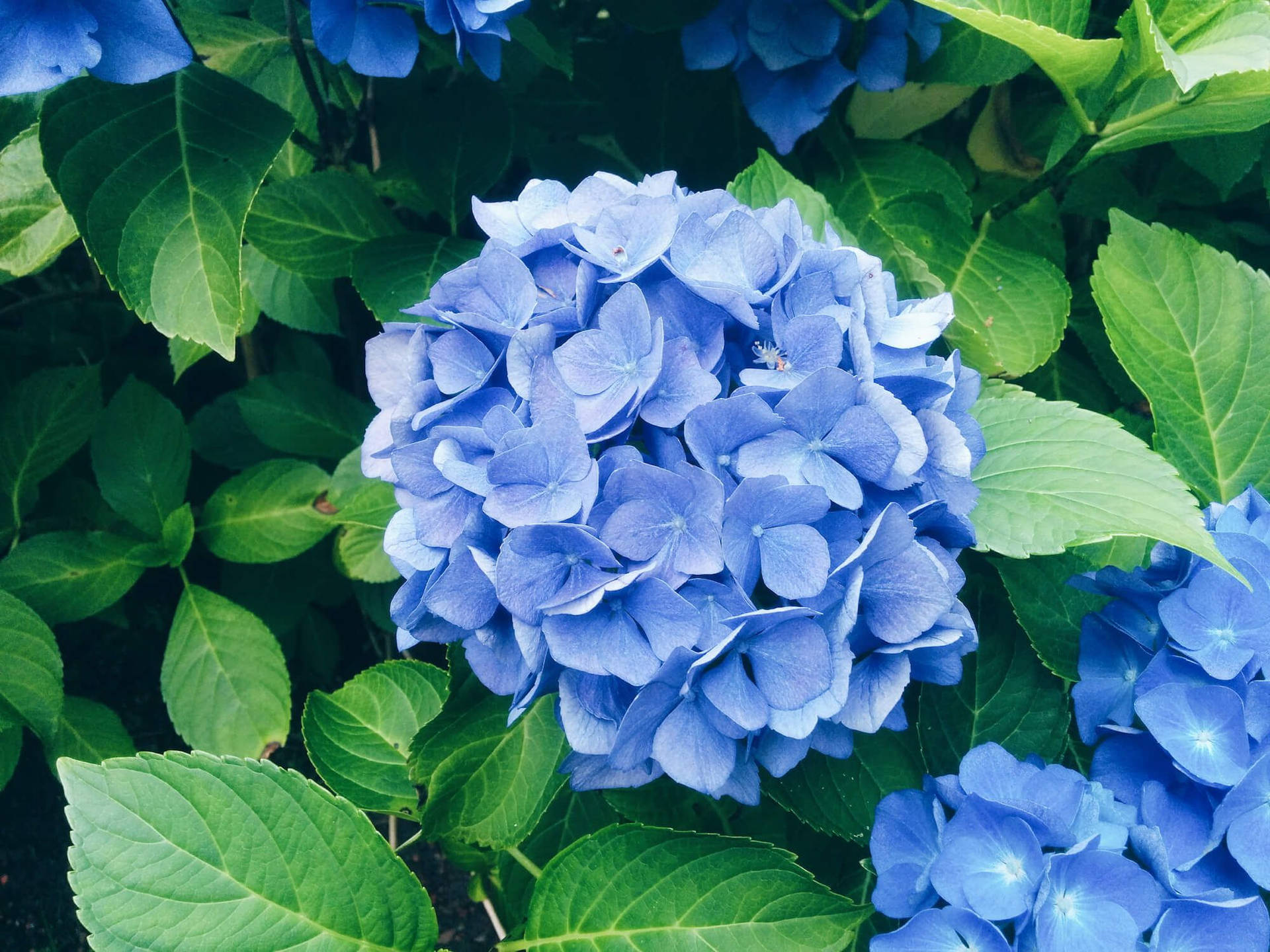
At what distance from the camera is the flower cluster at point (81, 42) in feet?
2.49


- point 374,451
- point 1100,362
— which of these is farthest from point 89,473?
point 1100,362

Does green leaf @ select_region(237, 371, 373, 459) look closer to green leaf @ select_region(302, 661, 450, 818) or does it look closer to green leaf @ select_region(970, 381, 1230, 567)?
green leaf @ select_region(302, 661, 450, 818)

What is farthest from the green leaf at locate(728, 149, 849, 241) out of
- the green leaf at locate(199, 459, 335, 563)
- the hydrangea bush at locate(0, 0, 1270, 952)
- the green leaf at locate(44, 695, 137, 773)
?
the green leaf at locate(44, 695, 137, 773)

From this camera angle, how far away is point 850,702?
69 cm

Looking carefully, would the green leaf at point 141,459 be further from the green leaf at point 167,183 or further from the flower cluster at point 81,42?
the flower cluster at point 81,42

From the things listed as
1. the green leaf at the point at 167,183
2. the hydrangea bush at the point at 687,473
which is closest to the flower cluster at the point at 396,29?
the hydrangea bush at the point at 687,473

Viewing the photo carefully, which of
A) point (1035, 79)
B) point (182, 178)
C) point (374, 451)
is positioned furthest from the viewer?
point (1035, 79)

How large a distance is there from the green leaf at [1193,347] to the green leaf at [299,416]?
0.97 metres

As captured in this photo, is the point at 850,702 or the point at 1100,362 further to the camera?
the point at 1100,362

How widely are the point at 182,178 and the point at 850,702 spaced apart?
0.75 meters

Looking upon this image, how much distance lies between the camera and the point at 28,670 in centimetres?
109

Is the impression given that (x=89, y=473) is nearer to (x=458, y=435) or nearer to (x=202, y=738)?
(x=202, y=738)

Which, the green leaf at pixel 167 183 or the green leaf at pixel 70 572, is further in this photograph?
the green leaf at pixel 70 572

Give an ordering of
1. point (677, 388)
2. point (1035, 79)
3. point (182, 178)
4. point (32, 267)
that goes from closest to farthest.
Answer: point (677, 388), point (182, 178), point (32, 267), point (1035, 79)
